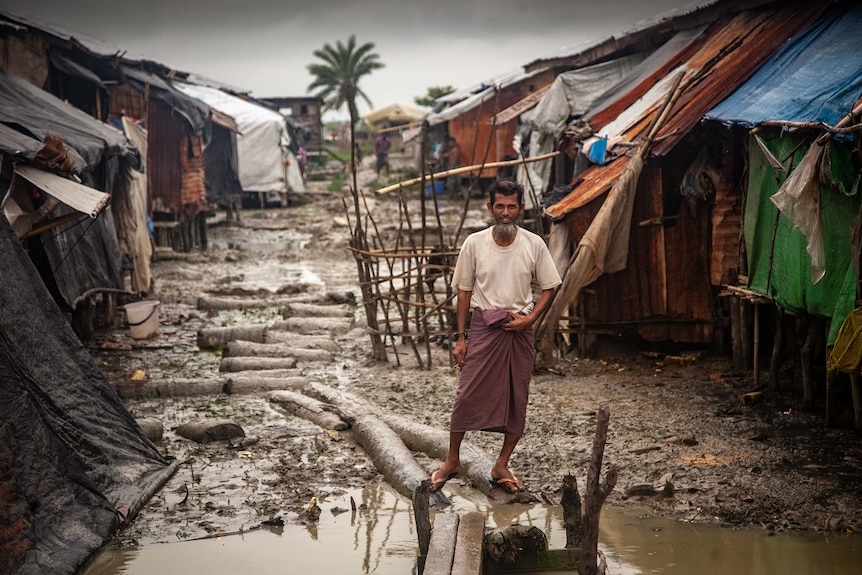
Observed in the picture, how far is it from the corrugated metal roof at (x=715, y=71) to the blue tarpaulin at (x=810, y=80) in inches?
11.4

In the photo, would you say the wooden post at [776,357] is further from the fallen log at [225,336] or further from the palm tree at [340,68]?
the palm tree at [340,68]

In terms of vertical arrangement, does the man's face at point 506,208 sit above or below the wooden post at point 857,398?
above

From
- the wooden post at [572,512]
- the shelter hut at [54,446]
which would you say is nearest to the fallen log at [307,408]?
the shelter hut at [54,446]

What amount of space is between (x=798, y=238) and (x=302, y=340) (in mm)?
5432

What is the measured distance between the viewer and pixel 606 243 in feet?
27.1

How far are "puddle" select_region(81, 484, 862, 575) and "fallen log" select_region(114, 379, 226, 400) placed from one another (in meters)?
3.30

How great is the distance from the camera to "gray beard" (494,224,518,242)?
4.95 m

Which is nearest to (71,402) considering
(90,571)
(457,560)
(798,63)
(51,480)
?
(51,480)

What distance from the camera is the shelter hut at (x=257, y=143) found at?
953 inches

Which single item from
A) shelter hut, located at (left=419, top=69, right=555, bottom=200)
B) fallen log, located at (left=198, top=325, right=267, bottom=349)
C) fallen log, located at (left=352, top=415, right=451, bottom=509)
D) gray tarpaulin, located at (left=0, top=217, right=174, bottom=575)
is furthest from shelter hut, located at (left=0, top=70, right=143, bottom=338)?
shelter hut, located at (left=419, top=69, right=555, bottom=200)

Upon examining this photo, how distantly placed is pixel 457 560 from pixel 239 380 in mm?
4744

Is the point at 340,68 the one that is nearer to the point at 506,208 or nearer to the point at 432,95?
the point at 432,95

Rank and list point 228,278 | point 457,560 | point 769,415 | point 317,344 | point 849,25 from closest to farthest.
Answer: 1. point 457,560
2. point 769,415
3. point 849,25
4. point 317,344
5. point 228,278

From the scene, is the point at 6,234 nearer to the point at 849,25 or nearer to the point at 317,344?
the point at 317,344
